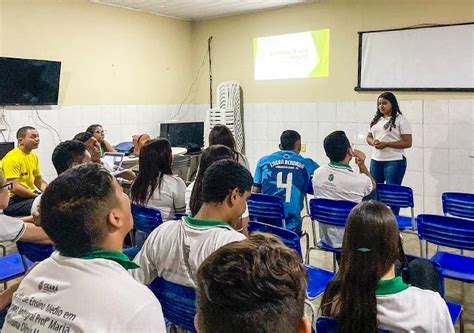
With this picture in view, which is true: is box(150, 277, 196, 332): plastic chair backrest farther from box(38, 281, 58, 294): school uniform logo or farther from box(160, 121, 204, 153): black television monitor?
box(160, 121, 204, 153): black television monitor

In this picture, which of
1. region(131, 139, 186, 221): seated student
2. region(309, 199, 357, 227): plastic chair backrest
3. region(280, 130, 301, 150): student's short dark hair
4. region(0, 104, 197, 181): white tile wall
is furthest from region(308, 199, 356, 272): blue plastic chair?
region(0, 104, 197, 181): white tile wall

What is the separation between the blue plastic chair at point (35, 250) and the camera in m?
2.36

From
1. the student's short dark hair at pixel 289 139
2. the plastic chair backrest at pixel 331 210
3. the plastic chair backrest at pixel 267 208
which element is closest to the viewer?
the plastic chair backrest at pixel 331 210

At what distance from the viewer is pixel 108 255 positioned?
3.86 ft

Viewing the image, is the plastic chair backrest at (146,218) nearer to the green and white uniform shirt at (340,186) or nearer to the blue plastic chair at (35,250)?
the blue plastic chair at (35,250)

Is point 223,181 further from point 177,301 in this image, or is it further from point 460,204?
point 460,204

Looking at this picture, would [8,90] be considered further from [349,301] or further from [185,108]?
[349,301]

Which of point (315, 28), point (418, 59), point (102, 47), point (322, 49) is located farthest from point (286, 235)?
point (102, 47)

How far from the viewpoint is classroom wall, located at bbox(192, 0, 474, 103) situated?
5285 mm

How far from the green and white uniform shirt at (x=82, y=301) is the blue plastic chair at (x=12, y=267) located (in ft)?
5.52

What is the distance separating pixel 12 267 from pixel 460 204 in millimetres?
3142

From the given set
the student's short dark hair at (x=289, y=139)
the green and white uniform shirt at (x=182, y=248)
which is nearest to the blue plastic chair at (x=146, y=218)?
the green and white uniform shirt at (x=182, y=248)

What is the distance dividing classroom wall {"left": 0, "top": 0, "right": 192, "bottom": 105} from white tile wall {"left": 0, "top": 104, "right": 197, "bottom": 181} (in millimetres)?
117

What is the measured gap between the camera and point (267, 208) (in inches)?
130
